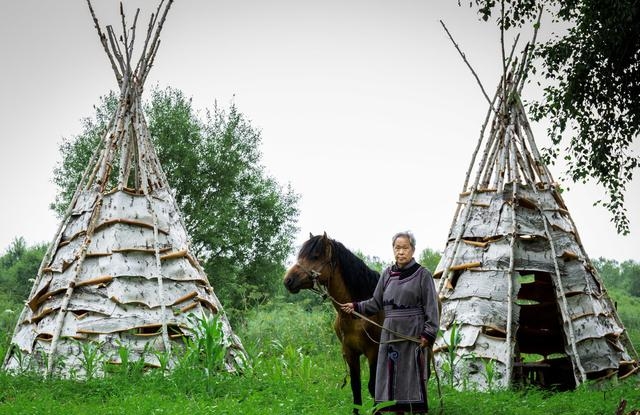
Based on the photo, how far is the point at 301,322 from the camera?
60.9ft

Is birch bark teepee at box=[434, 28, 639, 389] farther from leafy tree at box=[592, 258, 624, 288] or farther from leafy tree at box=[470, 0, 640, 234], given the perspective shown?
leafy tree at box=[592, 258, 624, 288]

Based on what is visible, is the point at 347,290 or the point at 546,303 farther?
the point at 546,303

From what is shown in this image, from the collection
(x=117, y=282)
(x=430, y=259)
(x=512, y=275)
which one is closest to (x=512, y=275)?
(x=512, y=275)

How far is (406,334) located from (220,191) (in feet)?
56.0

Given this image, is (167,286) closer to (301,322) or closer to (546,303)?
(546,303)

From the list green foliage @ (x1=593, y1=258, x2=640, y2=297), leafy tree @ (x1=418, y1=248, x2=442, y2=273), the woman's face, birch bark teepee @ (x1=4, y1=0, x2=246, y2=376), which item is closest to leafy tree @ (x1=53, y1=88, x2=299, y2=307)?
leafy tree @ (x1=418, y1=248, x2=442, y2=273)

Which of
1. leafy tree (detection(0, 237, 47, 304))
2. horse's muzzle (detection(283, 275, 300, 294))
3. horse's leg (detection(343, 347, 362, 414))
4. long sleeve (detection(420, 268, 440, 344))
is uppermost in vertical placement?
leafy tree (detection(0, 237, 47, 304))

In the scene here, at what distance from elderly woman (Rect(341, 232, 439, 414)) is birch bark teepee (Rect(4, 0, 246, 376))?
10.1 ft

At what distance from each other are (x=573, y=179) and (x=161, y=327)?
7.54 meters

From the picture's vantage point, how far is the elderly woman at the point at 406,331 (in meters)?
5.50

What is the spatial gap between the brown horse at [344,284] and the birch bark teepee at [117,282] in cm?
235

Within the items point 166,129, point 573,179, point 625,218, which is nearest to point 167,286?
point 573,179

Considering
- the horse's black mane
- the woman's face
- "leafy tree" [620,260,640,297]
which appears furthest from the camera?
"leafy tree" [620,260,640,297]

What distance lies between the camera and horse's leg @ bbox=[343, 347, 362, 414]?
246 inches
